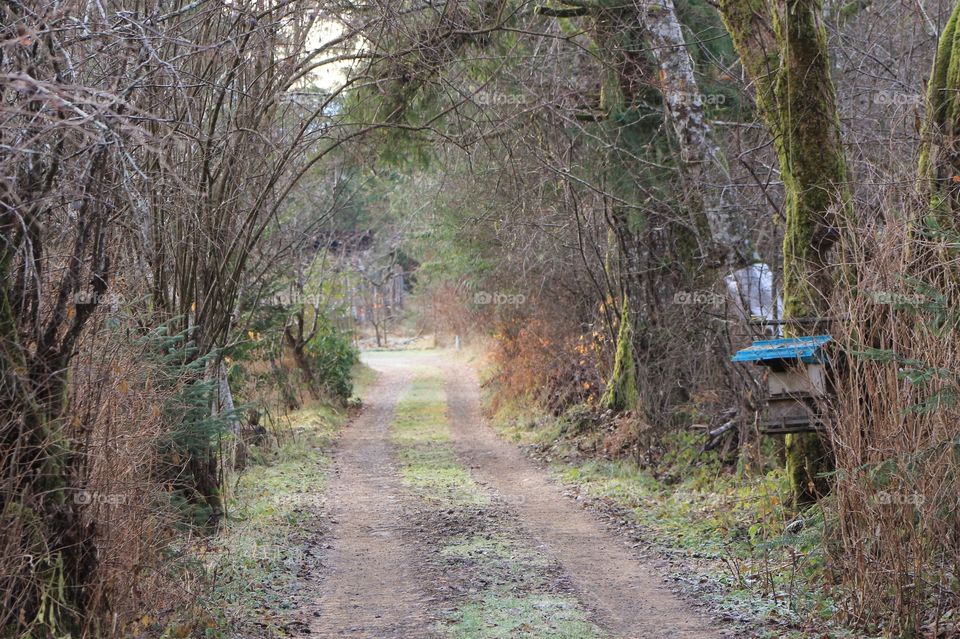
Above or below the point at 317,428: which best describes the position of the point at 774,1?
above

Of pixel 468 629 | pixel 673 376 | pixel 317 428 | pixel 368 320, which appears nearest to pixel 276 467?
pixel 317 428

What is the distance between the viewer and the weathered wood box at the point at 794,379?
718 cm

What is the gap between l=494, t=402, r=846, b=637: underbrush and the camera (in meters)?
7.27

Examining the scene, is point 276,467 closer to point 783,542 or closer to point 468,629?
point 468,629

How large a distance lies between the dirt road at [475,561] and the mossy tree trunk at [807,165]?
5.96 feet

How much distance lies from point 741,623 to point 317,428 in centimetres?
1316

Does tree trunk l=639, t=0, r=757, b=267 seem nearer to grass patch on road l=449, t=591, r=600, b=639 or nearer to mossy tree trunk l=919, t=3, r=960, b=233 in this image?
mossy tree trunk l=919, t=3, r=960, b=233

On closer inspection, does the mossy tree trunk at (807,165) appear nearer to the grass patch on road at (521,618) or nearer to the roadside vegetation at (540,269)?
the roadside vegetation at (540,269)

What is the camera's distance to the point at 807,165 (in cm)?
859

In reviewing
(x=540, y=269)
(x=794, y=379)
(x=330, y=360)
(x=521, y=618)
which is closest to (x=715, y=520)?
(x=794, y=379)

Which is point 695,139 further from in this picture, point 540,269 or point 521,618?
point 540,269

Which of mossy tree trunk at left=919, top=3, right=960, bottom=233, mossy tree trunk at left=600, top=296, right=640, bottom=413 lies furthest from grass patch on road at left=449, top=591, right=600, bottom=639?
mossy tree trunk at left=600, top=296, right=640, bottom=413

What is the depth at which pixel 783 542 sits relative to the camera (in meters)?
7.33

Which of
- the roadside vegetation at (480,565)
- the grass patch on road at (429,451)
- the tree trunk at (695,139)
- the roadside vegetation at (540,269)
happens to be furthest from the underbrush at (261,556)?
the tree trunk at (695,139)
